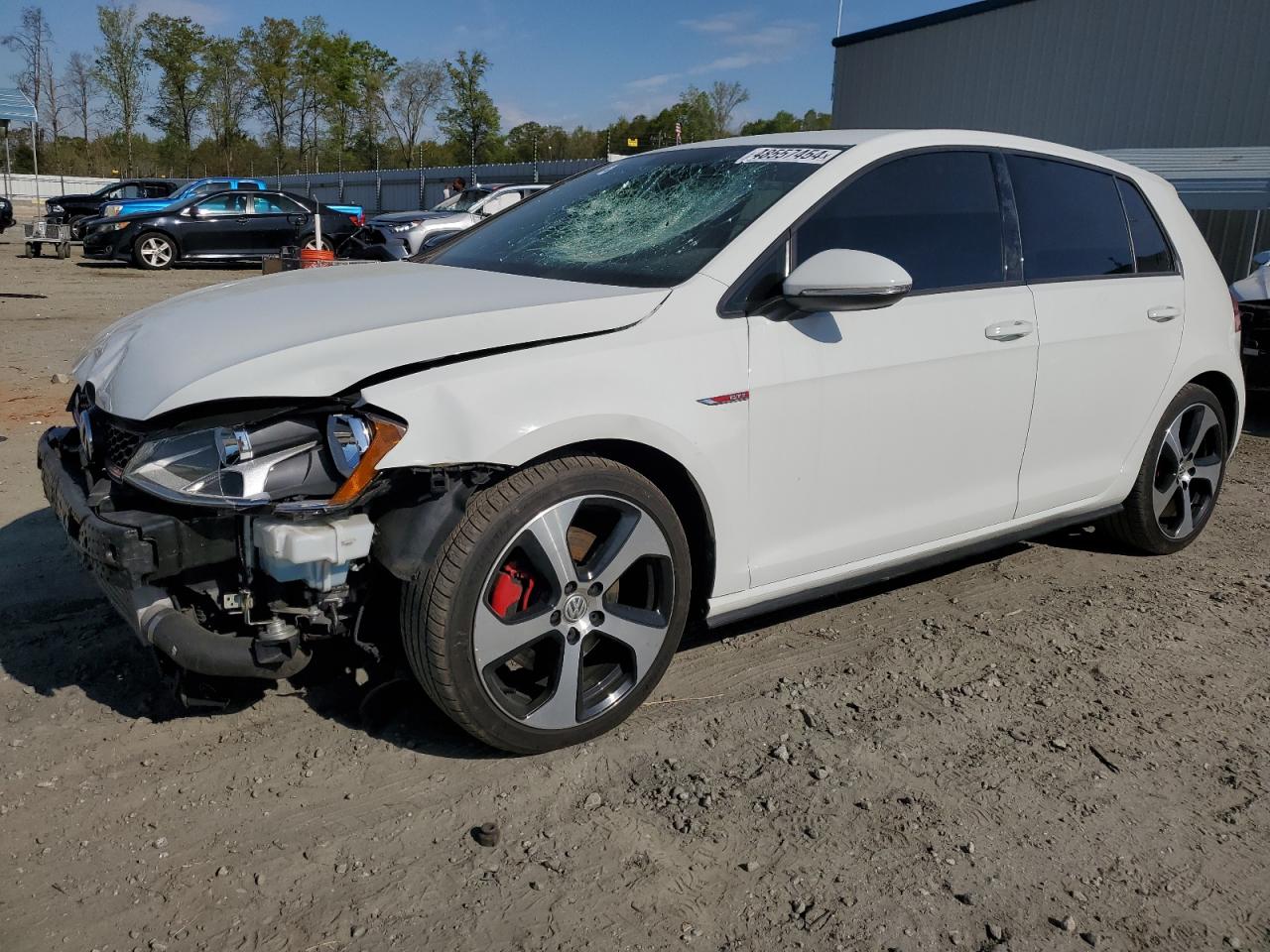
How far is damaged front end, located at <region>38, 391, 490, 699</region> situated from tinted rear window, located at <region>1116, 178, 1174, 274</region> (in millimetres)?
3126

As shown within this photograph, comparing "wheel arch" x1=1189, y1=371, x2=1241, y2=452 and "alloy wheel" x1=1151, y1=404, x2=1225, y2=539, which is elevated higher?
"wheel arch" x1=1189, y1=371, x2=1241, y2=452

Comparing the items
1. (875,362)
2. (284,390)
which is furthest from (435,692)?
(875,362)

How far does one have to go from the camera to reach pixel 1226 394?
185 inches

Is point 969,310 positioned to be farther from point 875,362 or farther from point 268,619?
point 268,619

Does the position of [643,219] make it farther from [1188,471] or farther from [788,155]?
[1188,471]

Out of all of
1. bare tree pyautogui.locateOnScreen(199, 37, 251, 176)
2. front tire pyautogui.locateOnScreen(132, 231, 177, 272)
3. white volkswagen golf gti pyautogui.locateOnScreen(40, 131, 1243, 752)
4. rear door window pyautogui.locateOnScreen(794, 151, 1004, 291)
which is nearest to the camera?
white volkswagen golf gti pyautogui.locateOnScreen(40, 131, 1243, 752)

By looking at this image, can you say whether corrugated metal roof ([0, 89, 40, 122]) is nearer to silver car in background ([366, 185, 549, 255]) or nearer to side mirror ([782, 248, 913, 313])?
silver car in background ([366, 185, 549, 255])

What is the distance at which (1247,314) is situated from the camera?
781 cm

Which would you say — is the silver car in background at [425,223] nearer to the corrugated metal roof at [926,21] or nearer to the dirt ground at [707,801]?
the corrugated metal roof at [926,21]

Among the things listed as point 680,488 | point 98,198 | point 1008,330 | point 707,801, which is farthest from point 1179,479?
point 98,198

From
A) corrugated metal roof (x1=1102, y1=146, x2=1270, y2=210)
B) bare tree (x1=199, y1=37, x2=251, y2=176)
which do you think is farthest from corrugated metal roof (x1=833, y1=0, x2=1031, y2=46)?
Result: bare tree (x1=199, y1=37, x2=251, y2=176)

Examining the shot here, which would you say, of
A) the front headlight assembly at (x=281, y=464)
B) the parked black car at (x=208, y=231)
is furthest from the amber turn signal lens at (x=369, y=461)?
the parked black car at (x=208, y=231)

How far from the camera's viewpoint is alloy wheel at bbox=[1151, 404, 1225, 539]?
4512mm

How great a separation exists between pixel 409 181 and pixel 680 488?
46244mm
